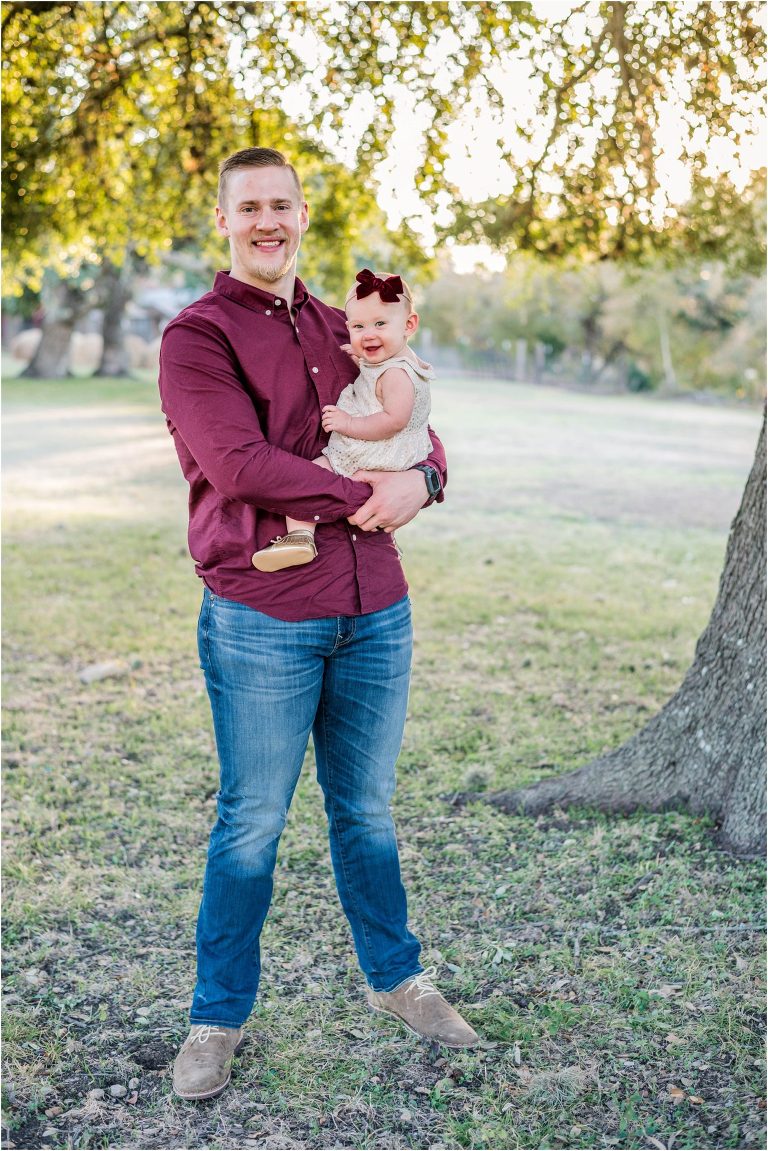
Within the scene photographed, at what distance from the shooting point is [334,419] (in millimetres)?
2754

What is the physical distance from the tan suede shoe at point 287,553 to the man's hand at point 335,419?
0.28 metres

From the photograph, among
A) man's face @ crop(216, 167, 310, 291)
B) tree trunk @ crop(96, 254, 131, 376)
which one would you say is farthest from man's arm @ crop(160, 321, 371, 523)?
tree trunk @ crop(96, 254, 131, 376)

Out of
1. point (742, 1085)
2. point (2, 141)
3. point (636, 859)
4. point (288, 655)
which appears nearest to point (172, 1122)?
point (288, 655)

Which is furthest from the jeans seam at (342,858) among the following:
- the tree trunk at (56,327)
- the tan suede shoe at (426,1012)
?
the tree trunk at (56,327)

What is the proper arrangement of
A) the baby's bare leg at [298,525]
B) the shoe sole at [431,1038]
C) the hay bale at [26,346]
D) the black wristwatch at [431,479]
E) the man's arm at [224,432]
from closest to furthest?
the man's arm at [224,432]
the baby's bare leg at [298,525]
the black wristwatch at [431,479]
the shoe sole at [431,1038]
the hay bale at [26,346]

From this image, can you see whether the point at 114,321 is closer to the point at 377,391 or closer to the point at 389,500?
the point at 377,391

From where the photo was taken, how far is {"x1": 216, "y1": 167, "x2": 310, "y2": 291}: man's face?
2.70 meters

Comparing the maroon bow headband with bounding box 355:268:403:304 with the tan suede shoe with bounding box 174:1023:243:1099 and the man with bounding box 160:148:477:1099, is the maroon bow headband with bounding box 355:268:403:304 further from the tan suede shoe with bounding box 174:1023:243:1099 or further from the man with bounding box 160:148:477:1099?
the tan suede shoe with bounding box 174:1023:243:1099

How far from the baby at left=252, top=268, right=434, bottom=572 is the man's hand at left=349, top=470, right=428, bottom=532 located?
0.05 m

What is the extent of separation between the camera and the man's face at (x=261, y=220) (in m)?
2.70

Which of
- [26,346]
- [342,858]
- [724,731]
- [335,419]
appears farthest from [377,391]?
[26,346]

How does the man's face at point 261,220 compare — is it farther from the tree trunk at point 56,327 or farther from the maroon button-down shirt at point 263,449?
the tree trunk at point 56,327

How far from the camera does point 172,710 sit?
5.84 meters

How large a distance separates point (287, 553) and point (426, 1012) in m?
1.40
